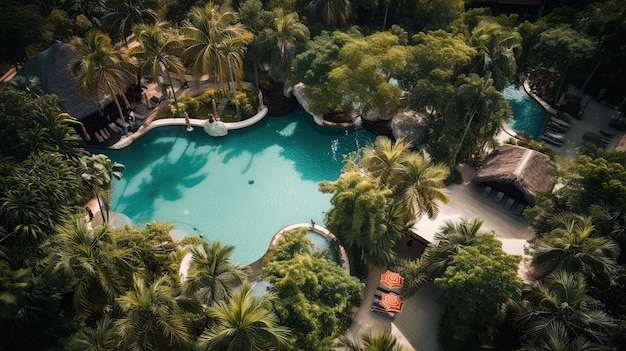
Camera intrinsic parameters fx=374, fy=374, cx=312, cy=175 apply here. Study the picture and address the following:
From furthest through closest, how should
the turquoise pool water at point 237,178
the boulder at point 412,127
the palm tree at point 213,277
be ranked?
the boulder at point 412,127
the turquoise pool water at point 237,178
the palm tree at point 213,277

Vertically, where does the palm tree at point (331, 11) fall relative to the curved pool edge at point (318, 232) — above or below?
above

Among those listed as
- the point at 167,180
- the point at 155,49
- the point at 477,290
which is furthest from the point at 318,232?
the point at 155,49

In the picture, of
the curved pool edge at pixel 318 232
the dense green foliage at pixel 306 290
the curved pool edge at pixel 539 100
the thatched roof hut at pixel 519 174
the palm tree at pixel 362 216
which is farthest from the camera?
the curved pool edge at pixel 539 100

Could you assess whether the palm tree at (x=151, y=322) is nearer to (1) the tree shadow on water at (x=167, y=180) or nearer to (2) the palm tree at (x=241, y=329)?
(2) the palm tree at (x=241, y=329)

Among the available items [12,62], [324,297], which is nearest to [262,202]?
[324,297]

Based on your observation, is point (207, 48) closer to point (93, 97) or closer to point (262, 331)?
point (93, 97)

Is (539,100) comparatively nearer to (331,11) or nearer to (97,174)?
(331,11)

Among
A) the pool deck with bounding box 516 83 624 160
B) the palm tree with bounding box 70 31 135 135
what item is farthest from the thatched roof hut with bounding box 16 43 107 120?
the pool deck with bounding box 516 83 624 160

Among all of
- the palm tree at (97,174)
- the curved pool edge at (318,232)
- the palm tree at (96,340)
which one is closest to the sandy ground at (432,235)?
the curved pool edge at (318,232)
